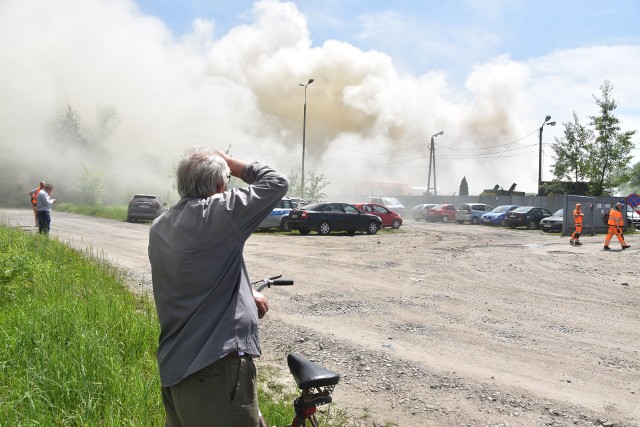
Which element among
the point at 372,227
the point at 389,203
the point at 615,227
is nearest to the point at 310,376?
the point at 615,227

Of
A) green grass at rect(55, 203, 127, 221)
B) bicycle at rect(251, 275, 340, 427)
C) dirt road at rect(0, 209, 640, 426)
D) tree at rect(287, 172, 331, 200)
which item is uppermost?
tree at rect(287, 172, 331, 200)

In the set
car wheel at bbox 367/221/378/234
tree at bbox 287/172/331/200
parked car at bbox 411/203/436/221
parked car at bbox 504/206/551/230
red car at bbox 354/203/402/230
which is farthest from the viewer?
tree at bbox 287/172/331/200

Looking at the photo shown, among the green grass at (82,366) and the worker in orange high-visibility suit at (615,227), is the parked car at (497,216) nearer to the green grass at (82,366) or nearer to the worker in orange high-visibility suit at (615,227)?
the worker in orange high-visibility suit at (615,227)

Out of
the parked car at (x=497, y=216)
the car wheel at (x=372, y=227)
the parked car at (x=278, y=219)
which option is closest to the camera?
the parked car at (x=278, y=219)

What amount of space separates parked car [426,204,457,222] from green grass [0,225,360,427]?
1256 inches

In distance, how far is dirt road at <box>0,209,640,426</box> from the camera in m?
3.92

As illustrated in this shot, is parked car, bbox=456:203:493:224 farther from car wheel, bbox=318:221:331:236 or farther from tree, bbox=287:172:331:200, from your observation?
car wheel, bbox=318:221:331:236

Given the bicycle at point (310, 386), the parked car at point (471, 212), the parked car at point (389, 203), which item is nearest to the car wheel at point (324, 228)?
the parked car at point (389, 203)

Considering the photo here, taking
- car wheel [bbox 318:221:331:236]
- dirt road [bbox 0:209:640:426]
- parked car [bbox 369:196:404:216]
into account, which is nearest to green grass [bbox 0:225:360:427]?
dirt road [bbox 0:209:640:426]

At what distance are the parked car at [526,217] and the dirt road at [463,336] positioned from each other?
52.1 feet

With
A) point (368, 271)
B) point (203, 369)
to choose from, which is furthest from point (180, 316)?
point (368, 271)

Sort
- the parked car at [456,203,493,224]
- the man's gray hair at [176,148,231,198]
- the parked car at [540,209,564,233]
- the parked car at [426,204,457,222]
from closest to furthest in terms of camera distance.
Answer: the man's gray hair at [176,148,231,198] → the parked car at [540,209,564,233] → the parked car at [456,203,493,224] → the parked car at [426,204,457,222]

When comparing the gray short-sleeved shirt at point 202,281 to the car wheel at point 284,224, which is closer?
the gray short-sleeved shirt at point 202,281

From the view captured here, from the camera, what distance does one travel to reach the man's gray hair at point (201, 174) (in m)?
2.05
